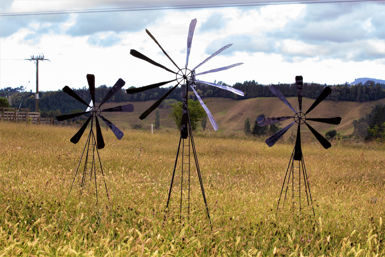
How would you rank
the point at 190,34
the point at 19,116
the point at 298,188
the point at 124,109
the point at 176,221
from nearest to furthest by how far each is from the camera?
the point at 176,221 < the point at 190,34 < the point at 124,109 < the point at 298,188 < the point at 19,116

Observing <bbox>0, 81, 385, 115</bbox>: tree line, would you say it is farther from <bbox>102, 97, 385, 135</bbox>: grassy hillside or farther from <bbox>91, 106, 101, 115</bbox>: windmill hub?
<bbox>91, 106, 101, 115</bbox>: windmill hub

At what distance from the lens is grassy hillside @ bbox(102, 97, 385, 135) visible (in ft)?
264

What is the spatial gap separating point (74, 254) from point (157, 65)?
113 inches

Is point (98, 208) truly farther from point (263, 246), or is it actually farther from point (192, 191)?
point (263, 246)

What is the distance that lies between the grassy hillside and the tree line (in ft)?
6.37

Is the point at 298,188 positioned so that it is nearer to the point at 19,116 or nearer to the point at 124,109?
the point at 124,109

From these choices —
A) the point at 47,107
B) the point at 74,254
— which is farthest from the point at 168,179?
the point at 47,107

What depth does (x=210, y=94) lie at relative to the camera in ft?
337

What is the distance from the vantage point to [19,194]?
6.79 m

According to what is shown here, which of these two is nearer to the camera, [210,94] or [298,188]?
[298,188]

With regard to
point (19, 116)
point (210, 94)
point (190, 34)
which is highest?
Answer: point (210, 94)

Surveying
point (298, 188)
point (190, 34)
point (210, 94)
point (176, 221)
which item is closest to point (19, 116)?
point (298, 188)

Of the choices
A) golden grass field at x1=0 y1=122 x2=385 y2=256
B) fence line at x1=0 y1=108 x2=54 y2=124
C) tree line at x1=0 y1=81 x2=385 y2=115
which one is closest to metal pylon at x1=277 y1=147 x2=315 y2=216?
golden grass field at x1=0 y1=122 x2=385 y2=256

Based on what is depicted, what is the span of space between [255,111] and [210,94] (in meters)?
16.4
